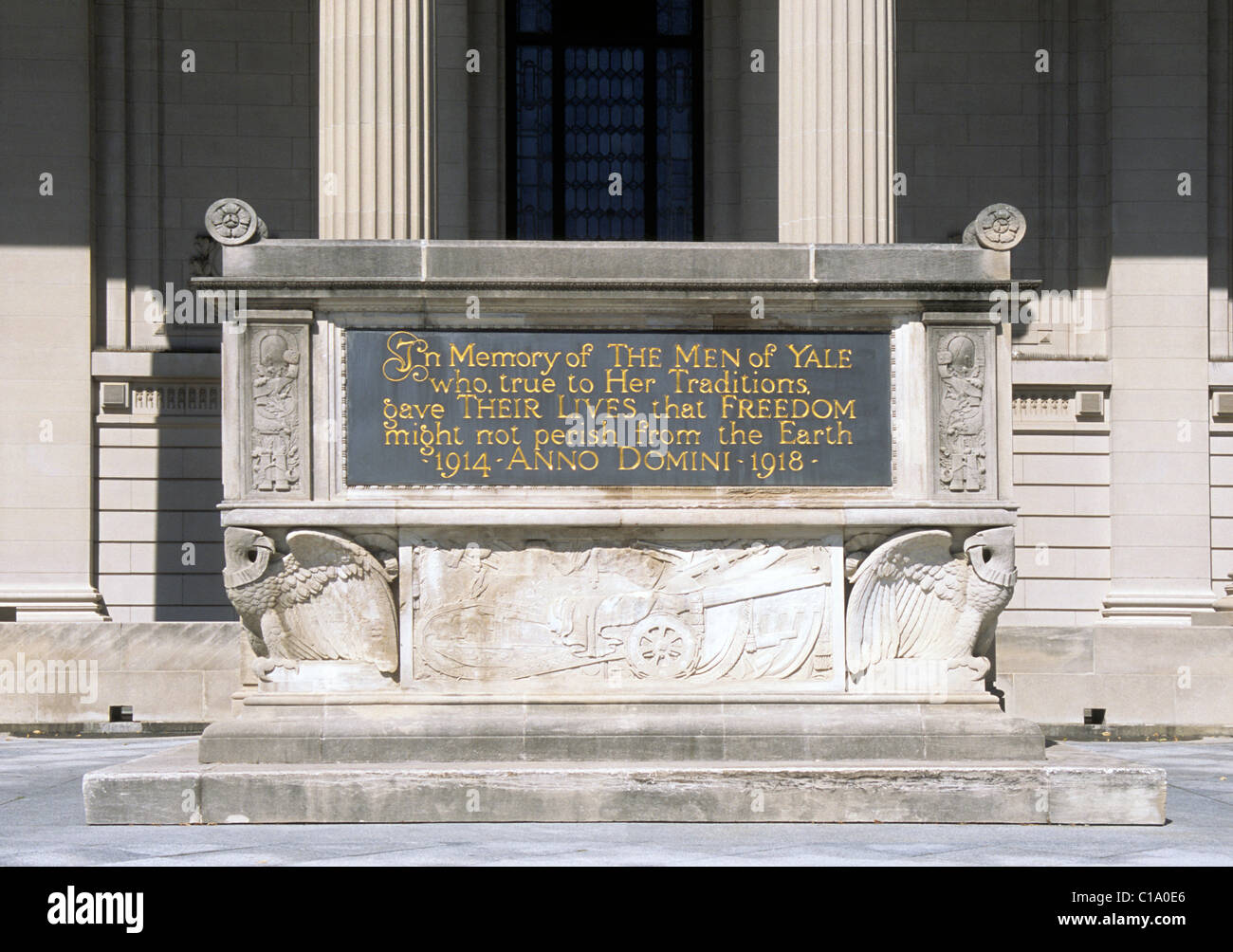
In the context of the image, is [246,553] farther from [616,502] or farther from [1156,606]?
[1156,606]

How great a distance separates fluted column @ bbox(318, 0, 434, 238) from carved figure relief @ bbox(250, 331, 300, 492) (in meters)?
6.83

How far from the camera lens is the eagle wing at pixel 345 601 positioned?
10430mm

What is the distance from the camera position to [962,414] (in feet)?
34.9

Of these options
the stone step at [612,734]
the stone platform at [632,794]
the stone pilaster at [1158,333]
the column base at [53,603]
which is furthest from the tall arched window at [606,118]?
the stone platform at [632,794]

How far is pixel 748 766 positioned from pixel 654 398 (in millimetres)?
2288

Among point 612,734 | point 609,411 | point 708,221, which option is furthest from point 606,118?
point 612,734

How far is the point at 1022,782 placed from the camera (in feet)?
32.9

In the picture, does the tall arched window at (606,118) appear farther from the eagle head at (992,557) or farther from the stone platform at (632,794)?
the stone platform at (632,794)

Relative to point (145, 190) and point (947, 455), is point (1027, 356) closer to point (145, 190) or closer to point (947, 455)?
point (145, 190)

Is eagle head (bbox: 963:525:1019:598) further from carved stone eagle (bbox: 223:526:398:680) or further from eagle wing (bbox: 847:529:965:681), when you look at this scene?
carved stone eagle (bbox: 223:526:398:680)

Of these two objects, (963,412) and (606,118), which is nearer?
(963,412)

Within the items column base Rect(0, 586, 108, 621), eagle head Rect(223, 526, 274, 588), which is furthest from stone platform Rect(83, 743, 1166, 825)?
column base Rect(0, 586, 108, 621)

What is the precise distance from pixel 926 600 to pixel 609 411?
7.38 ft

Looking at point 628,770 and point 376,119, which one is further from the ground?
point 376,119
